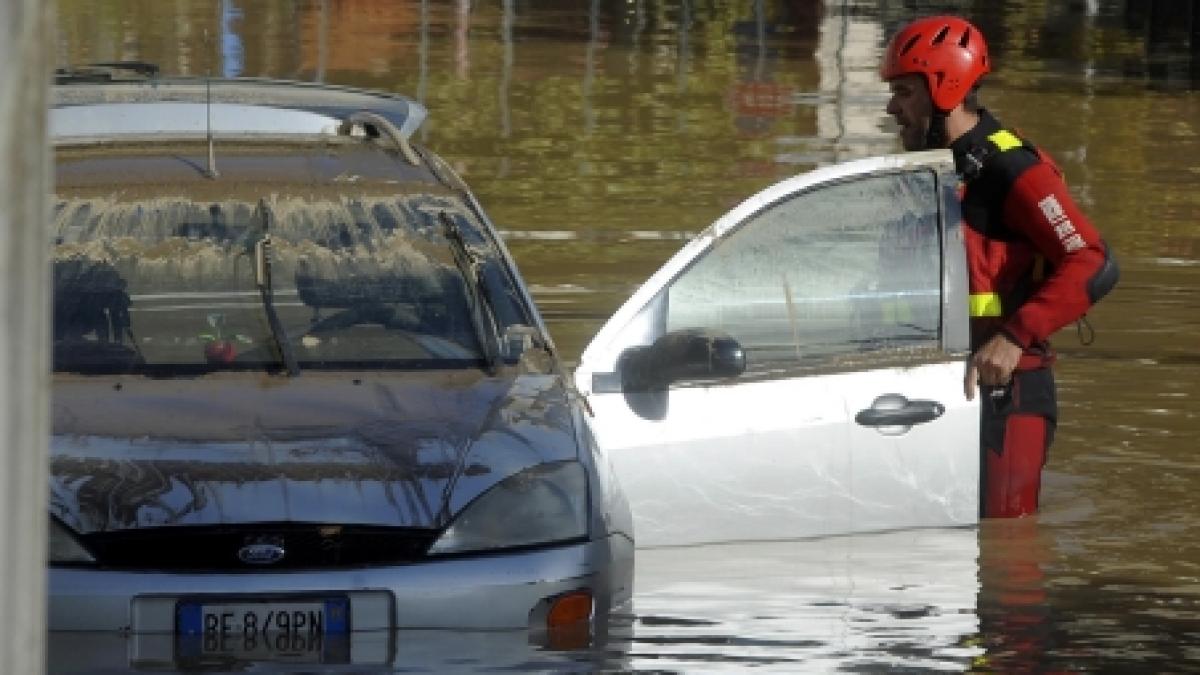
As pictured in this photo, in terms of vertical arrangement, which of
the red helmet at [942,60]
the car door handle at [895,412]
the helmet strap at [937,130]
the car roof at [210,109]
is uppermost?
the red helmet at [942,60]

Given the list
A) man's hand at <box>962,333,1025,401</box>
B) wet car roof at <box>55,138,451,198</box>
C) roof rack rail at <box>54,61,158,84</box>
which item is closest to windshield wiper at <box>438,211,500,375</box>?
wet car roof at <box>55,138,451,198</box>

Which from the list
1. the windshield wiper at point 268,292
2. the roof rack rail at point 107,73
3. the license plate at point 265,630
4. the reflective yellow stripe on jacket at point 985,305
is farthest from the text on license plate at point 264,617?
the roof rack rail at point 107,73

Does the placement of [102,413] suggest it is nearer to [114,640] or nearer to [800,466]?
[114,640]

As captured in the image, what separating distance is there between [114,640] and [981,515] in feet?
8.83

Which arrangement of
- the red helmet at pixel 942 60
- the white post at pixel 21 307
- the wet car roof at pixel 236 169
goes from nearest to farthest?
the white post at pixel 21 307 → the wet car roof at pixel 236 169 → the red helmet at pixel 942 60

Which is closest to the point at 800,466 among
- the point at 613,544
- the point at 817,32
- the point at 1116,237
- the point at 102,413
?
the point at 613,544

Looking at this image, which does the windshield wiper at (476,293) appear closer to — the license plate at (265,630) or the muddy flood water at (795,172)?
the muddy flood water at (795,172)

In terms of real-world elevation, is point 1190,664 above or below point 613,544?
below

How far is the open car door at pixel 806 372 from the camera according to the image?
6832 millimetres

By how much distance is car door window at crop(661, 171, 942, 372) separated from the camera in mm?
7043

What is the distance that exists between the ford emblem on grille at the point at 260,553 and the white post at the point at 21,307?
297 cm

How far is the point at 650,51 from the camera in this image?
24.5m

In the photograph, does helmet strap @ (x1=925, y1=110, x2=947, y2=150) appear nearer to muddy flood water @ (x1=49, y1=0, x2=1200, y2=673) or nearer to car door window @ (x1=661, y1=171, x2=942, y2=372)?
car door window @ (x1=661, y1=171, x2=942, y2=372)

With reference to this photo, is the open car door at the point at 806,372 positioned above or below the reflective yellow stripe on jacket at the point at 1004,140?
below
